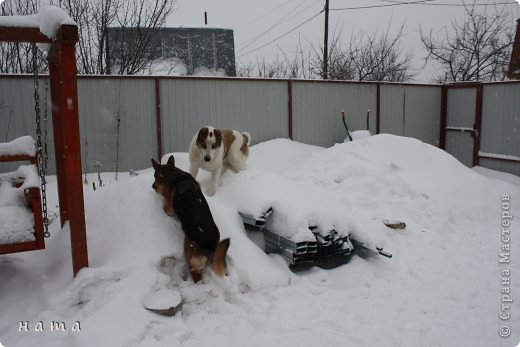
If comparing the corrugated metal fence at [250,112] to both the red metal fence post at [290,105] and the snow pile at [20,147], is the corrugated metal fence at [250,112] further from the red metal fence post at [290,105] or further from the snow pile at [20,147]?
the snow pile at [20,147]

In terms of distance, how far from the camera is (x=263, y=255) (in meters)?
4.16

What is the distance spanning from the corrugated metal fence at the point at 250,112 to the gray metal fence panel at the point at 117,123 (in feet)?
0.06

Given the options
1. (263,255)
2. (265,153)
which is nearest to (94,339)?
(263,255)

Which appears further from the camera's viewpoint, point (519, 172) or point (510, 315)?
point (519, 172)

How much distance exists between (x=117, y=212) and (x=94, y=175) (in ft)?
14.7

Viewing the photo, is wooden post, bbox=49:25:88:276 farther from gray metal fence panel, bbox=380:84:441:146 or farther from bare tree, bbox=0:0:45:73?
gray metal fence panel, bbox=380:84:441:146

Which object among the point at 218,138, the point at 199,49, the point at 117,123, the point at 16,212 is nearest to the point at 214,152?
the point at 218,138

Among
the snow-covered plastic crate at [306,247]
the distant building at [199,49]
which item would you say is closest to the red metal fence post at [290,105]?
the snow-covered plastic crate at [306,247]

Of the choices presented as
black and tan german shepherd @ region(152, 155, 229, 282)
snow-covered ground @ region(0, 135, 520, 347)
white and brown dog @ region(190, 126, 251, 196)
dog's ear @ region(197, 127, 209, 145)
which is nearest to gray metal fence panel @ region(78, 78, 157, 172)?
snow-covered ground @ region(0, 135, 520, 347)

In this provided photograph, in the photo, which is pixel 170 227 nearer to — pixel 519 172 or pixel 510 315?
pixel 510 315

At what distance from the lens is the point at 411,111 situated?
1212 centimetres

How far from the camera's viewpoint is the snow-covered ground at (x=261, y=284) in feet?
9.80

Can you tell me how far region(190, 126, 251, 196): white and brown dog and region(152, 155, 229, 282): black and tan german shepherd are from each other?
2.62 ft

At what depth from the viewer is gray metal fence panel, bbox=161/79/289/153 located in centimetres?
890
